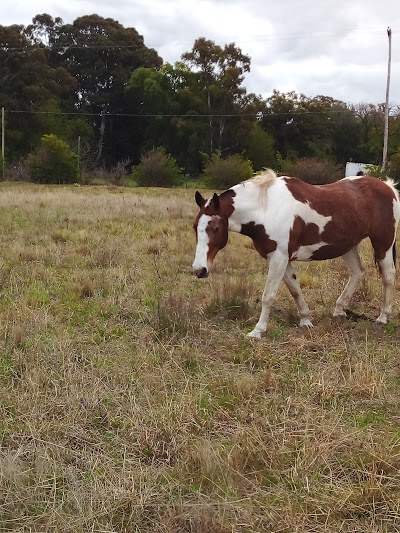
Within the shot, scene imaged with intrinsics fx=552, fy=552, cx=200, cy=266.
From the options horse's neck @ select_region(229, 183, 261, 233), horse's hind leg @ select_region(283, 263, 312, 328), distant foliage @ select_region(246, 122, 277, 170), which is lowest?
horse's hind leg @ select_region(283, 263, 312, 328)

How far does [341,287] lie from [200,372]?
4.05m

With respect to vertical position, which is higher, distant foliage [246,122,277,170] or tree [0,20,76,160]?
tree [0,20,76,160]

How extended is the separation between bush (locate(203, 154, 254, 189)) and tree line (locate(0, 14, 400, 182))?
608cm

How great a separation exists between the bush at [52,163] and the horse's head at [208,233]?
105ft

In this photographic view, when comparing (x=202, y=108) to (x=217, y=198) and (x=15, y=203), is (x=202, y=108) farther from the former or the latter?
(x=217, y=198)

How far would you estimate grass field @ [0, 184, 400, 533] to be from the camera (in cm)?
288

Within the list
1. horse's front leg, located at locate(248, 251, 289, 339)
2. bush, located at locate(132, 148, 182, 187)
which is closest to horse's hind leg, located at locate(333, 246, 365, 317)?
horse's front leg, located at locate(248, 251, 289, 339)

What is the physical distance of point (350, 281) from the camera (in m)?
6.97

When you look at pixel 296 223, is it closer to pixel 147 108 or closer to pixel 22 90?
pixel 22 90

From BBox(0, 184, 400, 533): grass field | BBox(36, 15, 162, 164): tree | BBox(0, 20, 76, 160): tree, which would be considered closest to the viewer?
BBox(0, 184, 400, 533): grass field

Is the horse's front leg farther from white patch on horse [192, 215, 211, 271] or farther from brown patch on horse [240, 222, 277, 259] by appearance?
white patch on horse [192, 215, 211, 271]

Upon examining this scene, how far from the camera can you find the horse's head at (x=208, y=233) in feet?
18.7

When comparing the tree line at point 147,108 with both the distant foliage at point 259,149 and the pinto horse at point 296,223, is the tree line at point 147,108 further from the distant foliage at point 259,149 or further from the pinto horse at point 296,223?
the pinto horse at point 296,223

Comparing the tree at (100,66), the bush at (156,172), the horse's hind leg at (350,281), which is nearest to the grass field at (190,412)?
the horse's hind leg at (350,281)
